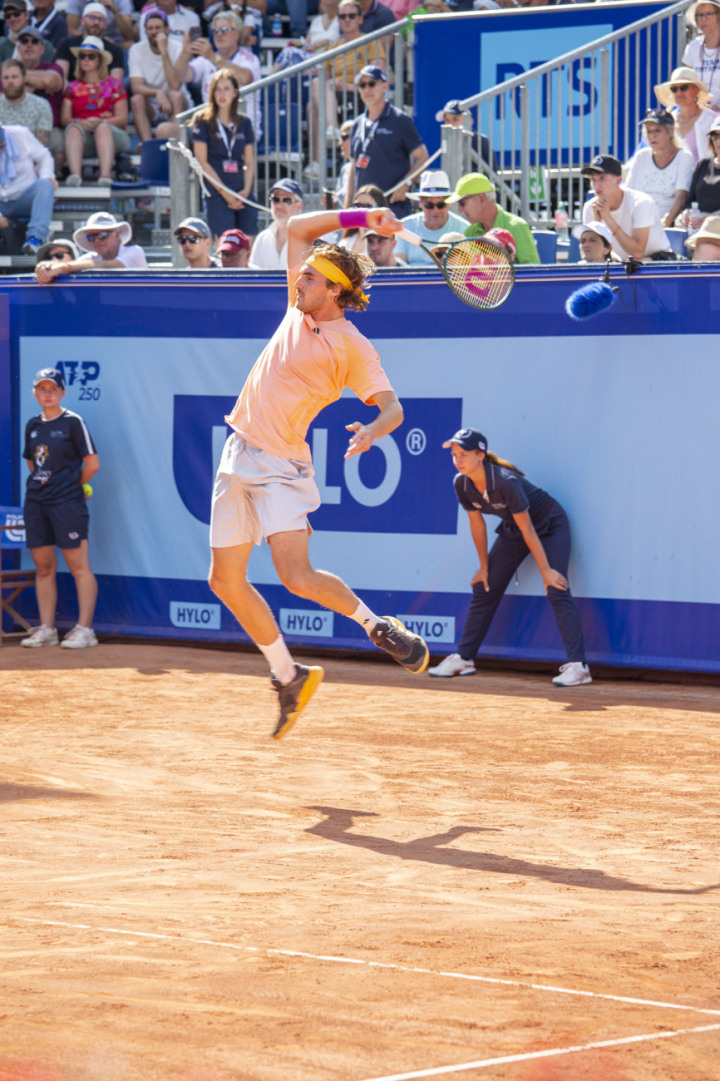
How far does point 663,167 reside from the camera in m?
10.9

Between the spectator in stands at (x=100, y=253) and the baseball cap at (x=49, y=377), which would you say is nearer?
the baseball cap at (x=49, y=377)

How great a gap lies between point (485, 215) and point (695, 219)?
5.39ft

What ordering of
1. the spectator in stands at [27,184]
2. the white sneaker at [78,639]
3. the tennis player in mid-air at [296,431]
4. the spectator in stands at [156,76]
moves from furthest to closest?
the spectator in stands at [156,76], the spectator in stands at [27,184], the white sneaker at [78,639], the tennis player in mid-air at [296,431]

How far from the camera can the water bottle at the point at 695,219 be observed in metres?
10.7

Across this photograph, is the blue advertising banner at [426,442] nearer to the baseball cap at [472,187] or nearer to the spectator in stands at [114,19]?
the baseball cap at [472,187]

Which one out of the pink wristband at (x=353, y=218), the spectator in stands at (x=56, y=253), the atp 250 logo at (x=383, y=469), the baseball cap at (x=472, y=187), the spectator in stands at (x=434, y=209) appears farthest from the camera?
the spectator in stands at (x=56, y=253)

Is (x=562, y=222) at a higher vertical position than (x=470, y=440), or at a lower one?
higher

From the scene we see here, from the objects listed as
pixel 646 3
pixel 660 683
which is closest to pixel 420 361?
pixel 660 683

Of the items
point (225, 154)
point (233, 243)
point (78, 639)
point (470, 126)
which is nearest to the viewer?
point (78, 639)

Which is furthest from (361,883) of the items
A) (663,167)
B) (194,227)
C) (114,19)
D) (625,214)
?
(114,19)

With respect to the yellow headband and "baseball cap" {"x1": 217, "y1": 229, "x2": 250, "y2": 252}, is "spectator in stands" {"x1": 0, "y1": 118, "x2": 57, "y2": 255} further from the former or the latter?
the yellow headband

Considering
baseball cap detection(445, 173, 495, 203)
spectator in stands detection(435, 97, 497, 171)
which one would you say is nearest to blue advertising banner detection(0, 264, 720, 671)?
baseball cap detection(445, 173, 495, 203)

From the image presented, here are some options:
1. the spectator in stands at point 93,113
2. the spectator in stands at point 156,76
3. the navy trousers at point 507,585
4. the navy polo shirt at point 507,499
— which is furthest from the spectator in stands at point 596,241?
the spectator in stands at point 156,76

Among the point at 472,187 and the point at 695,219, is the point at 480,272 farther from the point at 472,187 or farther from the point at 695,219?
the point at 695,219
